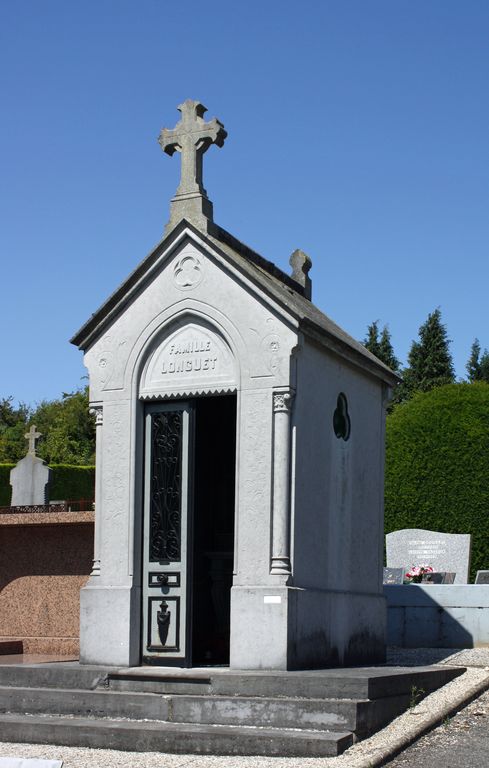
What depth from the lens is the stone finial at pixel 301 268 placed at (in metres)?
12.3

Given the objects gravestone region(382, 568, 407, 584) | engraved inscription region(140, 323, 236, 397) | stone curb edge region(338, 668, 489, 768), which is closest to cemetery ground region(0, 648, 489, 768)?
stone curb edge region(338, 668, 489, 768)

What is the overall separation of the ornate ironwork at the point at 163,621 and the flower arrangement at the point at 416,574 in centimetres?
750

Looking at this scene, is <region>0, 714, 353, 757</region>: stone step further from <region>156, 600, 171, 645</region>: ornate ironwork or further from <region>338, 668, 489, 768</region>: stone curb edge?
<region>156, 600, 171, 645</region>: ornate ironwork

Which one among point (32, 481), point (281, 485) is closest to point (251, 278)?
point (281, 485)

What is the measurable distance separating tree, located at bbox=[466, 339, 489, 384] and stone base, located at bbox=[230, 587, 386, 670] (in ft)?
149

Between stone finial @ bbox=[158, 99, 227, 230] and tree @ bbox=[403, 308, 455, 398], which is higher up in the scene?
tree @ bbox=[403, 308, 455, 398]

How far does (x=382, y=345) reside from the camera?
52.0 m

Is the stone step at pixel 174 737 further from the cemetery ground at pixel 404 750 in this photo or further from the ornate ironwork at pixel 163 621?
the ornate ironwork at pixel 163 621

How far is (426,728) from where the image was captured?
27.0ft

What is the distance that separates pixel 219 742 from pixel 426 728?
67.0 inches

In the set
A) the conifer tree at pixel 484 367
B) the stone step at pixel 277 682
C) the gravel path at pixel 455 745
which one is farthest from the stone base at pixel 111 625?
the conifer tree at pixel 484 367

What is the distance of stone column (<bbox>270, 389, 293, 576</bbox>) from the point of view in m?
9.12

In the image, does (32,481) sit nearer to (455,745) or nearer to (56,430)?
(455,745)

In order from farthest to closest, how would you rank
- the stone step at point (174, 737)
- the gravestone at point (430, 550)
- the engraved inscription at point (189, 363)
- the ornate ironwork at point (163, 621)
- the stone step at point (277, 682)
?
the gravestone at point (430, 550) → the engraved inscription at point (189, 363) → the ornate ironwork at point (163, 621) → the stone step at point (277, 682) → the stone step at point (174, 737)
